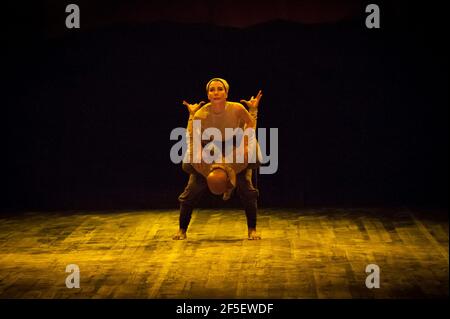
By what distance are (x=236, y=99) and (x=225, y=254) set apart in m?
2.69

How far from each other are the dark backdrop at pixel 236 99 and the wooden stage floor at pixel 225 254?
598 millimetres

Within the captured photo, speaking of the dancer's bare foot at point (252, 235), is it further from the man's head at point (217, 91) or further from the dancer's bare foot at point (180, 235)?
the man's head at point (217, 91)

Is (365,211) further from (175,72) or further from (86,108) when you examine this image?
(86,108)

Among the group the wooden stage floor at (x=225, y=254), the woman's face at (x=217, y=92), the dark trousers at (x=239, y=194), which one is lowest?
the wooden stage floor at (x=225, y=254)

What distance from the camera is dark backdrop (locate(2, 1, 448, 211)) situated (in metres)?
8.95

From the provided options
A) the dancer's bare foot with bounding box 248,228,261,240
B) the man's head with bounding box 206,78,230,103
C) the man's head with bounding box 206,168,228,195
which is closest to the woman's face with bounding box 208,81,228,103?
the man's head with bounding box 206,78,230,103

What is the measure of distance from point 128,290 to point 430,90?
440 cm

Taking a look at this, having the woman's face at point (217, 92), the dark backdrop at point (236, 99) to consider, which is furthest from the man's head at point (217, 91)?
the dark backdrop at point (236, 99)

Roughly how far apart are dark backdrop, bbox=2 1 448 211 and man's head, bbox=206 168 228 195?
2.15m

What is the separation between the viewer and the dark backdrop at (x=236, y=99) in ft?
29.3

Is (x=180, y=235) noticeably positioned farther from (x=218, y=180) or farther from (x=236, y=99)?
(x=236, y=99)

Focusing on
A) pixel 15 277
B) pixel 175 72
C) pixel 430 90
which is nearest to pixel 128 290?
pixel 15 277

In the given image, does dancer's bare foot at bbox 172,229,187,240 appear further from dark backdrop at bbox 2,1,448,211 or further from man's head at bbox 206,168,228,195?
dark backdrop at bbox 2,1,448,211

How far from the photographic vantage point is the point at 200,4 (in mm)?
8516
